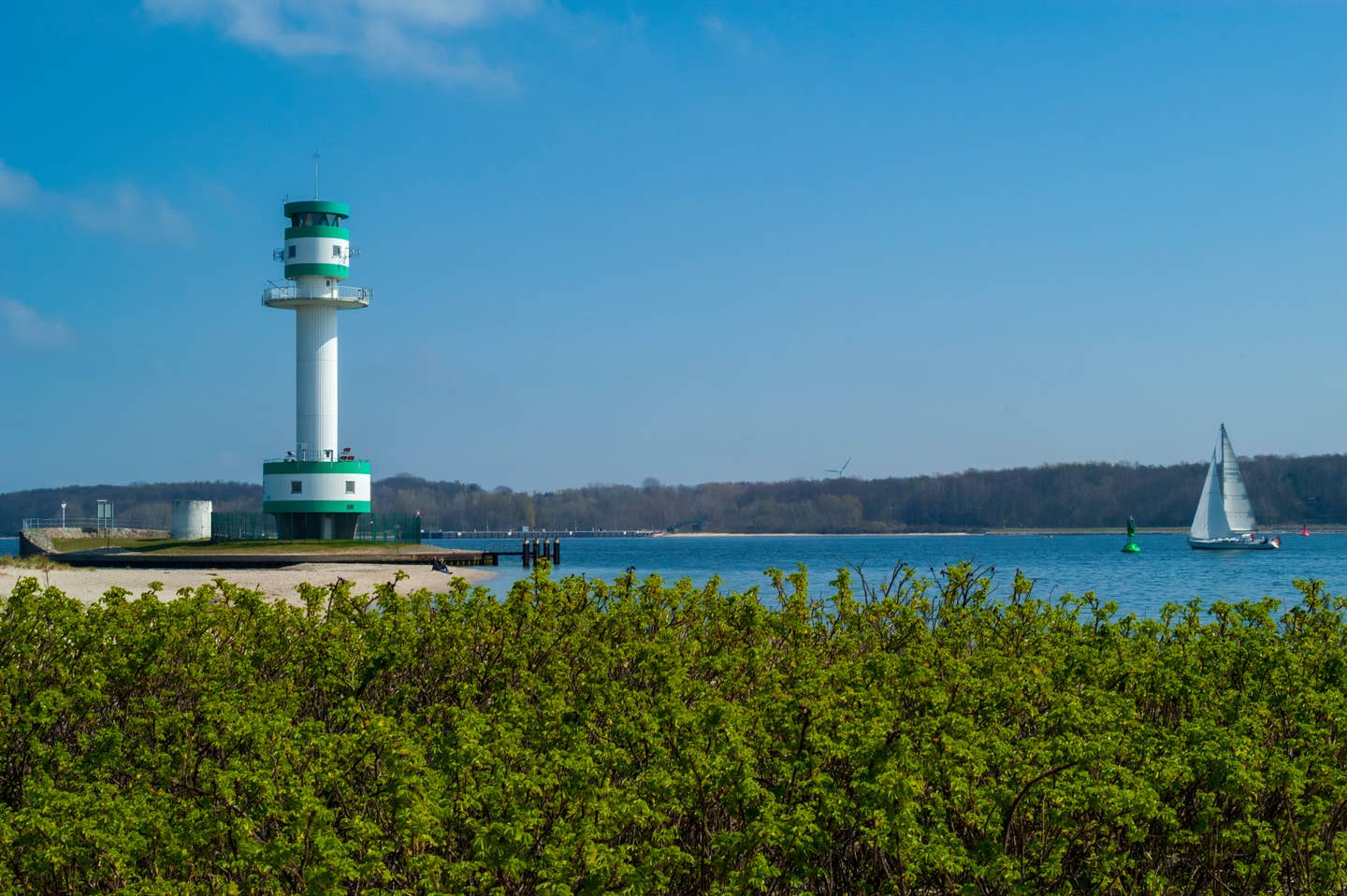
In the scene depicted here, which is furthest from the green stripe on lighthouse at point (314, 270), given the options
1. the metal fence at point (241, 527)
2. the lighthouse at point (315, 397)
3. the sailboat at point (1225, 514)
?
the sailboat at point (1225, 514)

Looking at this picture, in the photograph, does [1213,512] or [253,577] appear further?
[1213,512]

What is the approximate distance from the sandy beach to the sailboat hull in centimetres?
5054

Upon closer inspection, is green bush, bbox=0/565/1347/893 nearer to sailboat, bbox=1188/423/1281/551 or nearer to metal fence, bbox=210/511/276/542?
metal fence, bbox=210/511/276/542

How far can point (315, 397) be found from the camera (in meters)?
56.9

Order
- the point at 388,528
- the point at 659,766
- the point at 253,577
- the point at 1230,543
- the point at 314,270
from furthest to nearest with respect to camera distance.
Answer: the point at 1230,543 < the point at 388,528 < the point at 314,270 < the point at 253,577 < the point at 659,766

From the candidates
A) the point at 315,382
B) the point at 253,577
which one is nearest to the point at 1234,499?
the point at 315,382

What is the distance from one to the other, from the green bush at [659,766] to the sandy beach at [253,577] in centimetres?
2657

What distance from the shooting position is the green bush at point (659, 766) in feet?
19.1

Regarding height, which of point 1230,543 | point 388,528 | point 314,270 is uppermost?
point 314,270

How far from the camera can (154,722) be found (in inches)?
307

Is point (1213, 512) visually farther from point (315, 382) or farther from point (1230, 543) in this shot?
point (315, 382)

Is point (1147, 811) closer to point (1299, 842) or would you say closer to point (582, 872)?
point (1299, 842)

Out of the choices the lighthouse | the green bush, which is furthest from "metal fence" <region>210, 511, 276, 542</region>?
the green bush

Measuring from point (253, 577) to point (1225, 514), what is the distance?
65.0 metres
